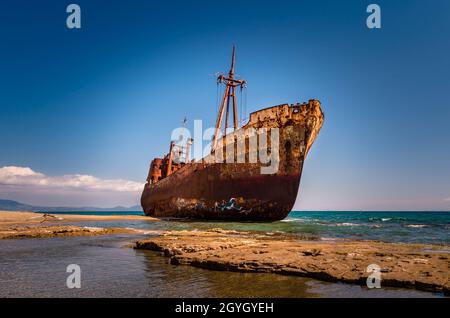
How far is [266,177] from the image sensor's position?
19047 mm

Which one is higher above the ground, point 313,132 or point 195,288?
point 313,132

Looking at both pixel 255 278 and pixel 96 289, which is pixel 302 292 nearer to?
pixel 255 278

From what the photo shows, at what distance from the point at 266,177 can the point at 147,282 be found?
49.9ft

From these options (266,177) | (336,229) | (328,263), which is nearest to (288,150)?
(266,177)

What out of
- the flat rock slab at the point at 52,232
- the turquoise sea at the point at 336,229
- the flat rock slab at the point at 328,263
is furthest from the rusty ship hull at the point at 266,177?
the flat rock slab at the point at 328,263

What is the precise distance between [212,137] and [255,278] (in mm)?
19429

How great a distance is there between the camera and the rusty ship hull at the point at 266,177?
18594mm

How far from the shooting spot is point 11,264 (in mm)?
5637

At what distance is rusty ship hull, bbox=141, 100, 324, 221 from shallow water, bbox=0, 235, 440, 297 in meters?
13.6

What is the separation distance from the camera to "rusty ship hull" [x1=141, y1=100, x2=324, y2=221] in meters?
18.6

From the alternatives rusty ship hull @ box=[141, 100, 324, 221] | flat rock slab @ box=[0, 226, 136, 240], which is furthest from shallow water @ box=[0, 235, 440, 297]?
rusty ship hull @ box=[141, 100, 324, 221]

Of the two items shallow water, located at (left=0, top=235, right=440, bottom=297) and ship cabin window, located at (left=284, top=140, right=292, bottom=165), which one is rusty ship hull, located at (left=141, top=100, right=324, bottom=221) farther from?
shallow water, located at (left=0, top=235, right=440, bottom=297)

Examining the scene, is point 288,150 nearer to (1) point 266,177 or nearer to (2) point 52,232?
(1) point 266,177
